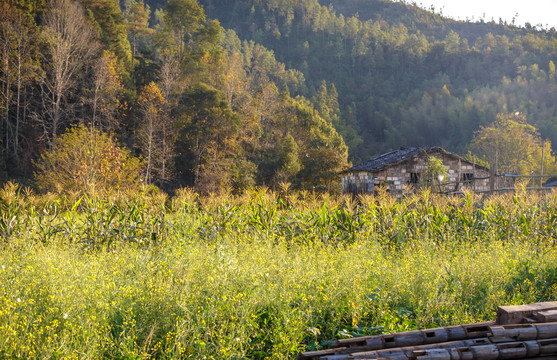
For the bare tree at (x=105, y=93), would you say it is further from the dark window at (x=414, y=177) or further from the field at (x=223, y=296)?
the field at (x=223, y=296)

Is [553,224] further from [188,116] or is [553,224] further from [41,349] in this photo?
[188,116]

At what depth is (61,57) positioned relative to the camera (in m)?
32.4

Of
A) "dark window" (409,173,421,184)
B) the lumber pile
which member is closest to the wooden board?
the lumber pile

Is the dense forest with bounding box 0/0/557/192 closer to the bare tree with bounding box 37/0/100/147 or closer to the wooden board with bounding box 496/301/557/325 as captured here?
the bare tree with bounding box 37/0/100/147

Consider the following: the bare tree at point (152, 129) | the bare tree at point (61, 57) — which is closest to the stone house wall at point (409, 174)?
the bare tree at point (152, 129)

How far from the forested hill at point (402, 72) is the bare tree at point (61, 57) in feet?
Result: 117

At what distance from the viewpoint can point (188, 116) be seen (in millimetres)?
37844

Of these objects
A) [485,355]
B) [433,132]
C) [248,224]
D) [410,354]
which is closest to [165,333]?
[410,354]

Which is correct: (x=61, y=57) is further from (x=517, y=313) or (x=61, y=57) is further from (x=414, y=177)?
(x=517, y=313)

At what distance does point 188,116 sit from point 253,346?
34.9 metres

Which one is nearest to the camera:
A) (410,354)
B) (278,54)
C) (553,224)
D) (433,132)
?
(410,354)

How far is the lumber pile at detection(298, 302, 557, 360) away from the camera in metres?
3.72

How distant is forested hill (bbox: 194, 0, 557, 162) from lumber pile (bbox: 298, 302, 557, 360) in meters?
54.7

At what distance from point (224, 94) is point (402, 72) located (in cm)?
5439
